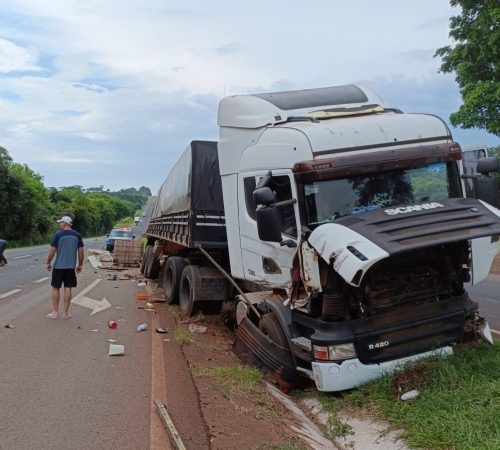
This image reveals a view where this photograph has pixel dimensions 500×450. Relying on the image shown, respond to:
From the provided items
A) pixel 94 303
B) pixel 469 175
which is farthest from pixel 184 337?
pixel 94 303

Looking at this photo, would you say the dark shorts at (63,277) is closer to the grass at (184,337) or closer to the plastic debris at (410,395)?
the grass at (184,337)

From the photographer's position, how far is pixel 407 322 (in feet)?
18.3

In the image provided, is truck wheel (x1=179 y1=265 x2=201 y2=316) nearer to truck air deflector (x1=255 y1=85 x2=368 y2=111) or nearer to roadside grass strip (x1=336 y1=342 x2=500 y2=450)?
truck air deflector (x1=255 y1=85 x2=368 y2=111)

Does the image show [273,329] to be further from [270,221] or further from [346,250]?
[346,250]

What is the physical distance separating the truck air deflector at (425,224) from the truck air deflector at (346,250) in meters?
0.07

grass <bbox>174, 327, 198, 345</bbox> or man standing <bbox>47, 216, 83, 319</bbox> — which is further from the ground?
man standing <bbox>47, 216, 83, 319</bbox>

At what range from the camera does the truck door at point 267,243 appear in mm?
6035

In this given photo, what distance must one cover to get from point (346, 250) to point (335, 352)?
1.09 meters

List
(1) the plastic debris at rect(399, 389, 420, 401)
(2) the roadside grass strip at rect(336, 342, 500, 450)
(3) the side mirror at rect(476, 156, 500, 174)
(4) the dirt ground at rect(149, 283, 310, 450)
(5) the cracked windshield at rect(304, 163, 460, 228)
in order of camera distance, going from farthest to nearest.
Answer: (3) the side mirror at rect(476, 156, 500, 174)
(5) the cracked windshield at rect(304, 163, 460, 228)
(1) the plastic debris at rect(399, 389, 420, 401)
(4) the dirt ground at rect(149, 283, 310, 450)
(2) the roadside grass strip at rect(336, 342, 500, 450)

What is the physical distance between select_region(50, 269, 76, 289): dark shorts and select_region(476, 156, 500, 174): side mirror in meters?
7.01

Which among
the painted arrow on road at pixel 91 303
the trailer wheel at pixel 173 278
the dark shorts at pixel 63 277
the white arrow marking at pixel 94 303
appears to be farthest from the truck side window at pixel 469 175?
the white arrow marking at pixel 94 303

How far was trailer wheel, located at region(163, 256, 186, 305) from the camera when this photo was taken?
11.4 metres

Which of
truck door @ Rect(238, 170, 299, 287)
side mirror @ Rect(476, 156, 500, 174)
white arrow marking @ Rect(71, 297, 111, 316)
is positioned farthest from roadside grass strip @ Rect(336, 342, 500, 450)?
white arrow marking @ Rect(71, 297, 111, 316)

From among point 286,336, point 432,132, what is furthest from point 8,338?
point 432,132
